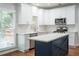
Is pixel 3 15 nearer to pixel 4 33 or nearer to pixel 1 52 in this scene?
pixel 4 33

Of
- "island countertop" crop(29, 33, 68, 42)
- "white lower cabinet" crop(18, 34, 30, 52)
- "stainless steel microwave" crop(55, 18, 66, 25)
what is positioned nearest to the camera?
"island countertop" crop(29, 33, 68, 42)

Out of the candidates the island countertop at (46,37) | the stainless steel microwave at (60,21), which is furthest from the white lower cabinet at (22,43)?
the stainless steel microwave at (60,21)

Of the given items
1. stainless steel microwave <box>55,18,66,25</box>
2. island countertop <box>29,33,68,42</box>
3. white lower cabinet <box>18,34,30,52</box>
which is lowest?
white lower cabinet <box>18,34,30,52</box>

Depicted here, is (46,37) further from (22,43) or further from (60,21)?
(60,21)

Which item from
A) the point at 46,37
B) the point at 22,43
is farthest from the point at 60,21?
the point at 22,43

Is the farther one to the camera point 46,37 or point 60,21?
point 60,21

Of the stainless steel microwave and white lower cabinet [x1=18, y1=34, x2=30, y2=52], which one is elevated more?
the stainless steel microwave

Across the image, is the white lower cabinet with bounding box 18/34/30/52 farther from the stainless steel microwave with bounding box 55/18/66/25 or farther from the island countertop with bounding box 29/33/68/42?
the stainless steel microwave with bounding box 55/18/66/25

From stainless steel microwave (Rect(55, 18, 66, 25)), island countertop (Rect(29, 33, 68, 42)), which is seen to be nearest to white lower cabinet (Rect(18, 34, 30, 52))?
island countertop (Rect(29, 33, 68, 42))

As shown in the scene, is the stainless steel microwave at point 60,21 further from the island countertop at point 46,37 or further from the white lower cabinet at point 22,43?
the white lower cabinet at point 22,43

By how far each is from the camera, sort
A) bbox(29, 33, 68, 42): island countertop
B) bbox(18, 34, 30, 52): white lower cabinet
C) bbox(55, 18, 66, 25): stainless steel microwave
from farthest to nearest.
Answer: bbox(55, 18, 66, 25): stainless steel microwave < bbox(18, 34, 30, 52): white lower cabinet < bbox(29, 33, 68, 42): island countertop

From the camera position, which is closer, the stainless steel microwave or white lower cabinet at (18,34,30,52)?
white lower cabinet at (18,34,30,52)

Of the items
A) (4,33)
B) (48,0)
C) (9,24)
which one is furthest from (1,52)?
(48,0)

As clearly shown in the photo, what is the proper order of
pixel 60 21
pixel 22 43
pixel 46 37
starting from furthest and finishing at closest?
pixel 60 21 → pixel 22 43 → pixel 46 37
